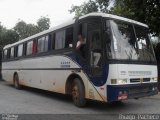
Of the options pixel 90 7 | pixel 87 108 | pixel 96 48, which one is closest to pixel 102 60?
pixel 96 48

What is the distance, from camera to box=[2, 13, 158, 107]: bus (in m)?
8.65

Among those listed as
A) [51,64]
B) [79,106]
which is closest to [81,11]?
[51,64]

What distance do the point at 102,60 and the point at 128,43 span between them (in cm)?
115

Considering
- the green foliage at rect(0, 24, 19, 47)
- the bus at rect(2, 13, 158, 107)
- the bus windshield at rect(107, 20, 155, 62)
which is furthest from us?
the green foliage at rect(0, 24, 19, 47)

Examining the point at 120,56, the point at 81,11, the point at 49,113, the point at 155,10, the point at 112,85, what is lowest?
the point at 49,113

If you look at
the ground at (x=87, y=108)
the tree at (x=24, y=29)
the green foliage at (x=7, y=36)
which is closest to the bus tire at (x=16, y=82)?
the ground at (x=87, y=108)

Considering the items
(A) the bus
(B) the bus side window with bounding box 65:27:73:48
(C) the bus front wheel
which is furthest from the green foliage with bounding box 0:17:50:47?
(B) the bus side window with bounding box 65:27:73:48

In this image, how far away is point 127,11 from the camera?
17906mm

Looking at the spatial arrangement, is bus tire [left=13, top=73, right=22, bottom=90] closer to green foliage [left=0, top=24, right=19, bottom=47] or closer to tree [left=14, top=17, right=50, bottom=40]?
green foliage [left=0, top=24, right=19, bottom=47]

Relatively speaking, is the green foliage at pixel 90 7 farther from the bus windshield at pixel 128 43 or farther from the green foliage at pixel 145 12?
the bus windshield at pixel 128 43

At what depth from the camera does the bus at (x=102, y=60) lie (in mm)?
8648

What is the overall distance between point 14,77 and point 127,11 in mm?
8279

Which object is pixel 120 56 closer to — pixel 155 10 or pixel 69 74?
pixel 69 74

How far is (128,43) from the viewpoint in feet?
30.3
